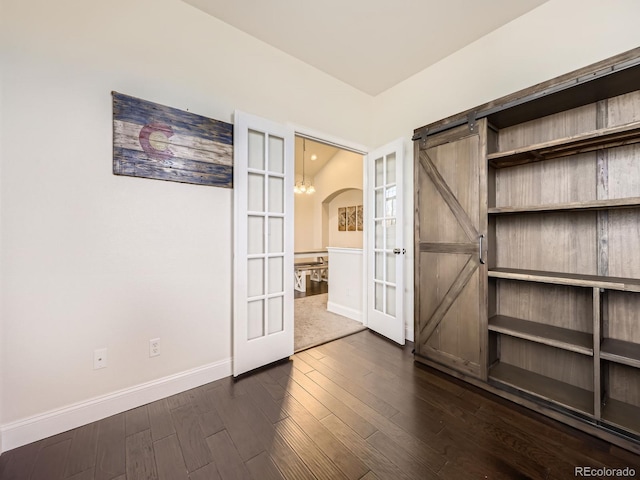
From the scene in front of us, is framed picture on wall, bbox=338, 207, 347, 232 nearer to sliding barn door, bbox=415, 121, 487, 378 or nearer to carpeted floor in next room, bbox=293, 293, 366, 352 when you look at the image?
carpeted floor in next room, bbox=293, 293, 366, 352

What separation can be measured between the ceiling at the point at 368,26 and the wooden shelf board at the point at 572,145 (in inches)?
49.4

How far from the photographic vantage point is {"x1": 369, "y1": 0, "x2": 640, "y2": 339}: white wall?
1.82 metres

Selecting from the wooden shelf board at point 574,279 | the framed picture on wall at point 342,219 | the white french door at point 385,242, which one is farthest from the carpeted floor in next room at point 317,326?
the framed picture on wall at point 342,219

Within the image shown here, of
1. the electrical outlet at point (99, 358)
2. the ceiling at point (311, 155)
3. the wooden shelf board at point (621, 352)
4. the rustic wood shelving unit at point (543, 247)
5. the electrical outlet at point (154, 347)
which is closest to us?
the wooden shelf board at point (621, 352)

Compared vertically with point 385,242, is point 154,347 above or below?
below

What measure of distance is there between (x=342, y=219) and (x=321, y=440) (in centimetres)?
696

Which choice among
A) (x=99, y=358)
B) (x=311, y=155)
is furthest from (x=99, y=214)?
(x=311, y=155)

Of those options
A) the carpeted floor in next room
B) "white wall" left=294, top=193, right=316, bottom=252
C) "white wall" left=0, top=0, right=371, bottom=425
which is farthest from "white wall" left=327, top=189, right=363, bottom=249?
"white wall" left=0, top=0, right=371, bottom=425

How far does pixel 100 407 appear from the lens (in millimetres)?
1726

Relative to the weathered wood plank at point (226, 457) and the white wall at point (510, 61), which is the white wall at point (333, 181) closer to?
the white wall at point (510, 61)

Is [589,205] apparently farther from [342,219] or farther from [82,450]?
[342,219]

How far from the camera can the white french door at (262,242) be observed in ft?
7.34

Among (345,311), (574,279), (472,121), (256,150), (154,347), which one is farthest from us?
(345,311)

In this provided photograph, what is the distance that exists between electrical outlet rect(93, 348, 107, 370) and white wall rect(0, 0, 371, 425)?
0.09 ft
